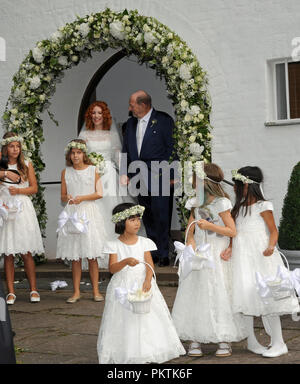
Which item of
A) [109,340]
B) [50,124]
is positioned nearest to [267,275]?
[109,340]

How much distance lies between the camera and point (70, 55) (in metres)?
10.3

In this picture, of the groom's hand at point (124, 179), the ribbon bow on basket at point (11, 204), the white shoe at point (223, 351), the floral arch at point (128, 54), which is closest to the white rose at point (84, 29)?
the floral arch at point (128, 54)

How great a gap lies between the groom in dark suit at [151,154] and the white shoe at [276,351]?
4.11m

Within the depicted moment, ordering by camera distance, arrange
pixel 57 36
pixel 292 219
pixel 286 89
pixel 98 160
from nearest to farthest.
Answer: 1. pixel 292 219
2. pixel 286 89
3. pixel 98 160
4. pixel 57 36

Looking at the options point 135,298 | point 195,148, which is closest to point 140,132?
point 195,148

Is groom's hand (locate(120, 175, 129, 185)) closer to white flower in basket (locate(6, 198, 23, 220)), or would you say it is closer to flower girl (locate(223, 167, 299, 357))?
white flower in basket (locate(6, 198, 23, 220))

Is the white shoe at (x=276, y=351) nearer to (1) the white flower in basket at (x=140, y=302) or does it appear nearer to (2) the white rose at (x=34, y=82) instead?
→ (1) the white flower in basket at (x=140, y=302)

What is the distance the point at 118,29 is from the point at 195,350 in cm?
537

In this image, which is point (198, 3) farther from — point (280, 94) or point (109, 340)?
point (109, 340)

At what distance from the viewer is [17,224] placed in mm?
8062

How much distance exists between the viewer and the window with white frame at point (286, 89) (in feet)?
29.5

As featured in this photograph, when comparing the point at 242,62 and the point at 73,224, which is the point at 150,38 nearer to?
the point at 242,62
